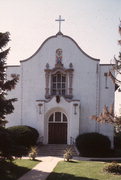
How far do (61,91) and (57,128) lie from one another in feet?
12.3

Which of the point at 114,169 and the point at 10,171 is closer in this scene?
the point at 10,171

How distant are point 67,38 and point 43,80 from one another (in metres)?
4.98

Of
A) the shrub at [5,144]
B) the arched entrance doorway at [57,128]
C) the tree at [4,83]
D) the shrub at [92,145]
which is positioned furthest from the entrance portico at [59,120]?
the shrub at [5,144]

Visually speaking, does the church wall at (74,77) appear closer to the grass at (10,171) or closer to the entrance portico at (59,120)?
the entrance portico at (59,120)

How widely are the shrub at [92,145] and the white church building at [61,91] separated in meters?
2.44

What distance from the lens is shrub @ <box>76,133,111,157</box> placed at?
2228 cm

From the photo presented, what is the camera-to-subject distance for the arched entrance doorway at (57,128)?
1025 inches

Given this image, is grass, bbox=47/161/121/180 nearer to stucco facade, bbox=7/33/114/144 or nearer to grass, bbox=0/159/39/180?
grass, bbox=0/159/39/180

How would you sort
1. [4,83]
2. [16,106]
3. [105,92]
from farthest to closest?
[16,106], [105,92], [4,83]

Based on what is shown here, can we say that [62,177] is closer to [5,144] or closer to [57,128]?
[5,144]

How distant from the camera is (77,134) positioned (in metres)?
24.8

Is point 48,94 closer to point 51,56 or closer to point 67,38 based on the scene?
point 51,56

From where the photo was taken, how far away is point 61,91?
2670 centimetres

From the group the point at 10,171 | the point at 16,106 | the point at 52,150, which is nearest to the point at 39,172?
the point at 10,171
